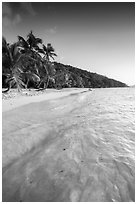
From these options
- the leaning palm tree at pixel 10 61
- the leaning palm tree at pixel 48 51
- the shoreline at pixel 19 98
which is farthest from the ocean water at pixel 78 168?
the leaning palm tree at pixel 48 51

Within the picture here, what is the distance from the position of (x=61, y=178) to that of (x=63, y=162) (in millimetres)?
393

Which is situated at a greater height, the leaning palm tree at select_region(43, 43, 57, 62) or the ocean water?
the leaning palm tree at select_region(43, 43, 57, 62)

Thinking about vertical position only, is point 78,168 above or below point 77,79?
below

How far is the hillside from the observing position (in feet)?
81.8

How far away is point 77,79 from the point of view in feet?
98.3

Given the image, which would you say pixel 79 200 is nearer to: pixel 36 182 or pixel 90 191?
pixel 90 191

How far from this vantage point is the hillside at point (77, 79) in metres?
24.9

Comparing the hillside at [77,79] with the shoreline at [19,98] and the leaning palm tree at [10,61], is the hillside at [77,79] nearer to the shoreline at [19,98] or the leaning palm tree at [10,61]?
the leaning palm tree at [10,61]

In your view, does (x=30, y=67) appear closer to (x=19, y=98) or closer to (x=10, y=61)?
(x=10, y=61)

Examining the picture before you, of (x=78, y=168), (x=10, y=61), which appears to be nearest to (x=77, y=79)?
(x=10, y=61)

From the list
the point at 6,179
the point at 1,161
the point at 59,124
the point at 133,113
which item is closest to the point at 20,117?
the point at 59,124

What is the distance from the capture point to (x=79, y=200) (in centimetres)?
197

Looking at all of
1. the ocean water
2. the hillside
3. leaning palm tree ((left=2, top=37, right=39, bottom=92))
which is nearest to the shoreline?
leaning palm tree ((left=2, top=37, right=39, bottom=92))

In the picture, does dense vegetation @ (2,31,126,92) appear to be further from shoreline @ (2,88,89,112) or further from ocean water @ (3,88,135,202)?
ocean water @ (3,88,135,202)
